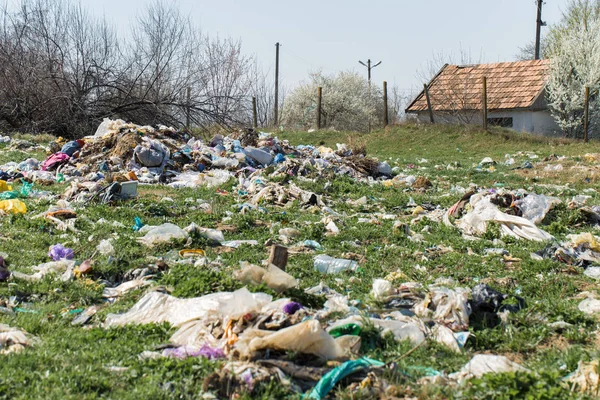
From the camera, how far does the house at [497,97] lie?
26172mm

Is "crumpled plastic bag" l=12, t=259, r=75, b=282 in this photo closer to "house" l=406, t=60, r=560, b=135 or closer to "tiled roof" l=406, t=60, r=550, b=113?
→ "house" l=406, t=60, r=560, b=135

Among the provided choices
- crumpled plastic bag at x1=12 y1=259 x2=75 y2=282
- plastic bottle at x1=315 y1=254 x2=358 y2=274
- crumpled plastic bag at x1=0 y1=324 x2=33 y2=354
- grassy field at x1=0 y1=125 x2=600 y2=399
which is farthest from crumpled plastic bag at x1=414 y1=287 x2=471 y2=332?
crumpled plastic bag at x1=12 y1=259 x2=75 y2=282

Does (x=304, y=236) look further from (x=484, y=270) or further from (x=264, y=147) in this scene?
(x=264, y=147)

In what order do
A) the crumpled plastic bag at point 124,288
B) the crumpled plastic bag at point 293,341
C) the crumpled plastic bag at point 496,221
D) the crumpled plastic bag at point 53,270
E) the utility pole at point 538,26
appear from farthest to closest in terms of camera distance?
the utility pole at point 538,26
the crumpled plastic bag at point 496,221
the crumpled plastic bag at point 53,270
the crumpled plastic bag at point 124,288
the crumpled plastic bag at point 293,341

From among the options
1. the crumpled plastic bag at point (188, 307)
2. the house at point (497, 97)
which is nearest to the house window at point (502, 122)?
the house at point (497, 97)

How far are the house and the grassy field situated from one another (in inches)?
608

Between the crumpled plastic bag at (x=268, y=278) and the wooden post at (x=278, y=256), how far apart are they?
1.45ft

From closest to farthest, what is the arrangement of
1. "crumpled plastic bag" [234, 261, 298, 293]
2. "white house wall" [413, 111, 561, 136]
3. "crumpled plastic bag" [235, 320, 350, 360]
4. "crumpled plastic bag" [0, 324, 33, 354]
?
"crumpled plastic bag" [235, 320, 350, 360] < "crumpled plastic bag" [0, 324, 33, 354] < "crumpled plastic bag" [234, 261, 298, 293] < "white house wall" [413, 111, 561, 136]

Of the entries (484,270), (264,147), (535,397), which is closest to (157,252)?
(484,270)

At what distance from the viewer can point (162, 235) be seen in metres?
6.38

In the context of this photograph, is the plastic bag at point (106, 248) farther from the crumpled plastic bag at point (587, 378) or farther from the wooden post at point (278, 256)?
the crumpled plastic bag at point (587, 378)

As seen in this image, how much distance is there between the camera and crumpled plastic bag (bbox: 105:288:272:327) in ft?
12.0

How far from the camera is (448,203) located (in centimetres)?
942

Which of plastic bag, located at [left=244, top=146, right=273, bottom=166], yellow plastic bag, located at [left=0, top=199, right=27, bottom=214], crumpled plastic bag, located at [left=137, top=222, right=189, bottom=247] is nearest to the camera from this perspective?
crumpled plastic bag, located at [left=137, top=222, right=189, bottom=247]
